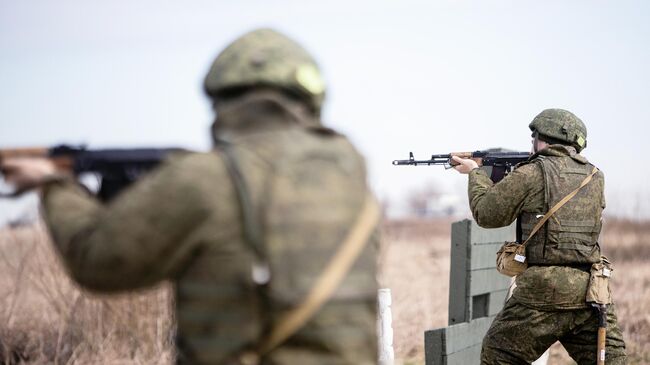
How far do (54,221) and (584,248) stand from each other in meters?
3.91

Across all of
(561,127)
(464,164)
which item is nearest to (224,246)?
(561,127)

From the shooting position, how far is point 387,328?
6168 millimetres

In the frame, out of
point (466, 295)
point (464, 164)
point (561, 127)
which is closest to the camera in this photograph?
point (561, 127)

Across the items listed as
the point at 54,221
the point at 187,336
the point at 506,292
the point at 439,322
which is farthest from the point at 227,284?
the point at 439,322

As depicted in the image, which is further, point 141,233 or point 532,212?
point 532,212

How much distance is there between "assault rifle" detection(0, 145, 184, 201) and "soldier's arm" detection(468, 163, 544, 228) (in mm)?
3124

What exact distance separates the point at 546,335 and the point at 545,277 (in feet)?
1.24

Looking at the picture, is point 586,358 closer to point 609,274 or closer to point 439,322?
point 609,274

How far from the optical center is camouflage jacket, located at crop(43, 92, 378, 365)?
8.91ft

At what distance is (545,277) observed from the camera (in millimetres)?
5734

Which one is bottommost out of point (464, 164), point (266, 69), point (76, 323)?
point (76, 323)

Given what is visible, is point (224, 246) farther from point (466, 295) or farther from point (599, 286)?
point (466, 295)

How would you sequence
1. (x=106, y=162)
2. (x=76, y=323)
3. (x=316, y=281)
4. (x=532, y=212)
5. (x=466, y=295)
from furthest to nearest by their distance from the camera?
(x=76, y=323), (x=466, y=295), (x=532, y=212), (x=106, y=162), (x=316, y=281)

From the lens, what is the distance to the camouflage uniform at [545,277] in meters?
5.75
